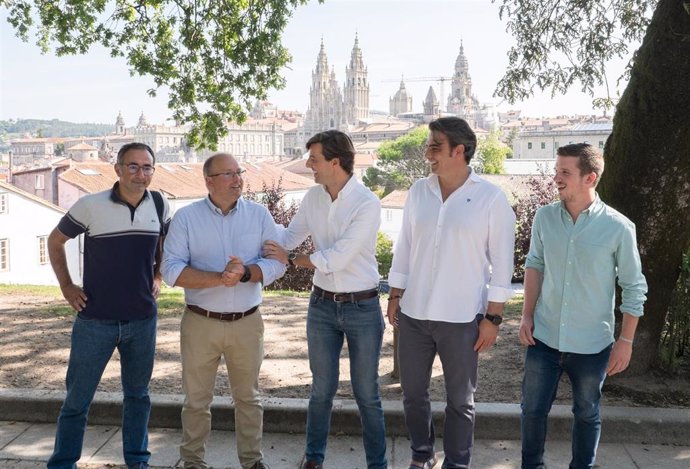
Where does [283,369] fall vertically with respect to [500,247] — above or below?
below

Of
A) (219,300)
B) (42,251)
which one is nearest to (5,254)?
(42,251)

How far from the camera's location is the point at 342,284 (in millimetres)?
3574

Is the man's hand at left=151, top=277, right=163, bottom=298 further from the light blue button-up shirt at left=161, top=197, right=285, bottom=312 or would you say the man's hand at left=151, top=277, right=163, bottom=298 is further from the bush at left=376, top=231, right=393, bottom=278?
the bush at left=376, top=231, right=393, bottom=278

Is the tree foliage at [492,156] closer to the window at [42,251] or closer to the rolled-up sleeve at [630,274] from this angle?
the window at [42,251]

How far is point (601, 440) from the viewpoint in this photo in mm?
4297

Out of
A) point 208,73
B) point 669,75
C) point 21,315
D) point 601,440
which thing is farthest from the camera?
point 208,73

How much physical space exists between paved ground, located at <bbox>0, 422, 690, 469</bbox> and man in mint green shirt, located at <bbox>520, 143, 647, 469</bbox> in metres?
0.68

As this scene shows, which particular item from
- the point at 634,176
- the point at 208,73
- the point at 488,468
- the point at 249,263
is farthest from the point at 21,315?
the point at 634,176

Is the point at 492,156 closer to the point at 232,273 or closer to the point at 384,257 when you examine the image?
the point at 384,257

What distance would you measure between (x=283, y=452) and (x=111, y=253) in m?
1.54

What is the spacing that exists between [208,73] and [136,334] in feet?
23.6

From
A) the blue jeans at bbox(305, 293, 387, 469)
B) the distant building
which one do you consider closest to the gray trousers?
the blue jeans at bbox(305, 293, 387, 469)

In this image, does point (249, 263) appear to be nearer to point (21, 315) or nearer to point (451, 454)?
point (451, 454)

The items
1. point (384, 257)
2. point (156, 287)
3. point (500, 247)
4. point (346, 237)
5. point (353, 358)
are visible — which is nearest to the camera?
point (500, 247)
